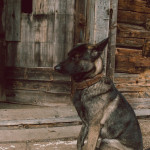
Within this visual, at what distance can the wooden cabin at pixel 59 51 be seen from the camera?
4037mm

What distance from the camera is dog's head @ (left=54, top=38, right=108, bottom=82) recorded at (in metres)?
2.45

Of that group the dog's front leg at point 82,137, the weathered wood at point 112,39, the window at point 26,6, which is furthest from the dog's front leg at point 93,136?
the window at point 26,6

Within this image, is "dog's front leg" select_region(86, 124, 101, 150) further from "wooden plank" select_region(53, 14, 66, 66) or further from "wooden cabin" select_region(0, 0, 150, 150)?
"wooden plank" select_region(53, 14, 66, 66)

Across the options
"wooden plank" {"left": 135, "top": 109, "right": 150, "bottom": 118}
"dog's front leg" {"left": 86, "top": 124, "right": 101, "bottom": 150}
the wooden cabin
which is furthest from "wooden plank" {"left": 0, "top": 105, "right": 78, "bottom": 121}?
"dog's front leg" {"left": 86, "top": 124, "right": 101, "bottom": 150}

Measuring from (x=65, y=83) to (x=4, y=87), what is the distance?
1.35 meters

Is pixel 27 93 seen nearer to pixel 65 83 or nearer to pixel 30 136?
pixel 65 83

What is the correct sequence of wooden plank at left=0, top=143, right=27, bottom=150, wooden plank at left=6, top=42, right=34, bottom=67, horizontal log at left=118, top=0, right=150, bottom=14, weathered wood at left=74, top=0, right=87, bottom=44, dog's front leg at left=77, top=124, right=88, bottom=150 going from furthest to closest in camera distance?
wooden plank at left=6, top=42, right=34, bottom=67 → weathered wood at left=74, top=0, right=87, bottom=44 → horizontal log at left=118, top=0, right=150, bottom=14 → wooden plank at left=0, top=143, right=27, bottom=150 → dog's front leg at left=77, top=124, right=88, bottom=150

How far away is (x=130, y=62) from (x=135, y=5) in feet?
3.57

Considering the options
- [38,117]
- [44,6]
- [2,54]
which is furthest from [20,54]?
[38,117]

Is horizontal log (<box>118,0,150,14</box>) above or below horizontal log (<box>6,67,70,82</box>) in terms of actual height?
above

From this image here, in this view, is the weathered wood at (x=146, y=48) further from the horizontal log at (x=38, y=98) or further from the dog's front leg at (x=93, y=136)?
the dog's front leg at (x=93, y=136)

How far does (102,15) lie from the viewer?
3.98m

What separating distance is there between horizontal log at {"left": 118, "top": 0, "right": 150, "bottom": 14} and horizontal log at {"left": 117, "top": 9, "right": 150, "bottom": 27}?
0.06m

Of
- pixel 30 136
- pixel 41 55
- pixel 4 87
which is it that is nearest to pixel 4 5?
pixel 41 55
